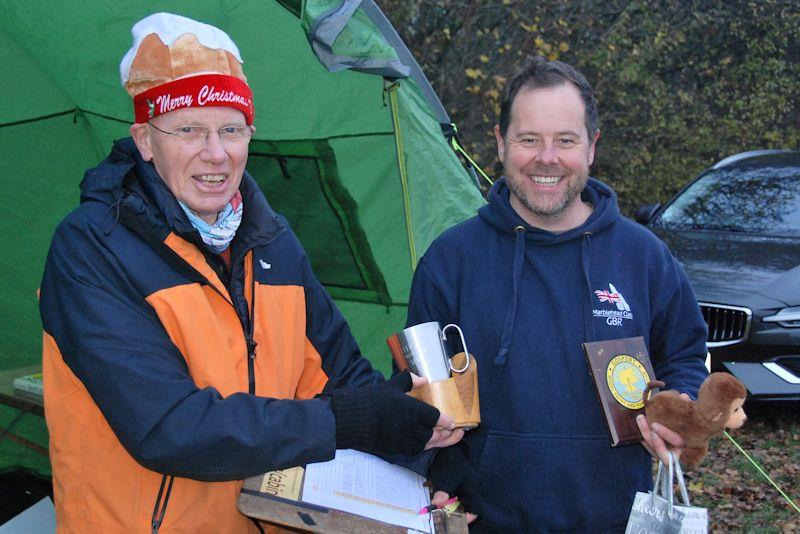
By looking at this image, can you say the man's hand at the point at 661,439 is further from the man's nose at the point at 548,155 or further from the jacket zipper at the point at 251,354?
the jacket zipper at the point at 251,354

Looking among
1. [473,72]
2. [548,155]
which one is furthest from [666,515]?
[473,72]

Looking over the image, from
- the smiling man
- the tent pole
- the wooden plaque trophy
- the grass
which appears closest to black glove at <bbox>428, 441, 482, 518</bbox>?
the smiling man

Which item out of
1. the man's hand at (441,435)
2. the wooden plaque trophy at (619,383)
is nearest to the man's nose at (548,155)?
the wooden plaque trophy at (619,383)

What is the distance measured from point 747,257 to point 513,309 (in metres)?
3.53

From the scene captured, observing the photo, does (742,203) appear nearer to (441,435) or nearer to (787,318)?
(787,318)

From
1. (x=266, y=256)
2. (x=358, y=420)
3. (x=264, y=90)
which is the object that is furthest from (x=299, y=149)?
(x=358, y=420)

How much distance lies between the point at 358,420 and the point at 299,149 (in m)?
2.16

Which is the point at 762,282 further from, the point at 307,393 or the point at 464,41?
the point at 464,41

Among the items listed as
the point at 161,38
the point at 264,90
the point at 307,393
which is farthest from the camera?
the point at 264,90

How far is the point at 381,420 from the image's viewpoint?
186cm

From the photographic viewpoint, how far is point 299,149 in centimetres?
377

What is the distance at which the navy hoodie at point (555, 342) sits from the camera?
2.00 m

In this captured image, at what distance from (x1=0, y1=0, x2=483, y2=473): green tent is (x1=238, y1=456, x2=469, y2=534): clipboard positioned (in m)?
1.77

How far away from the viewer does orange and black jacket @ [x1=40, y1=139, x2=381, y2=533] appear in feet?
5.48
